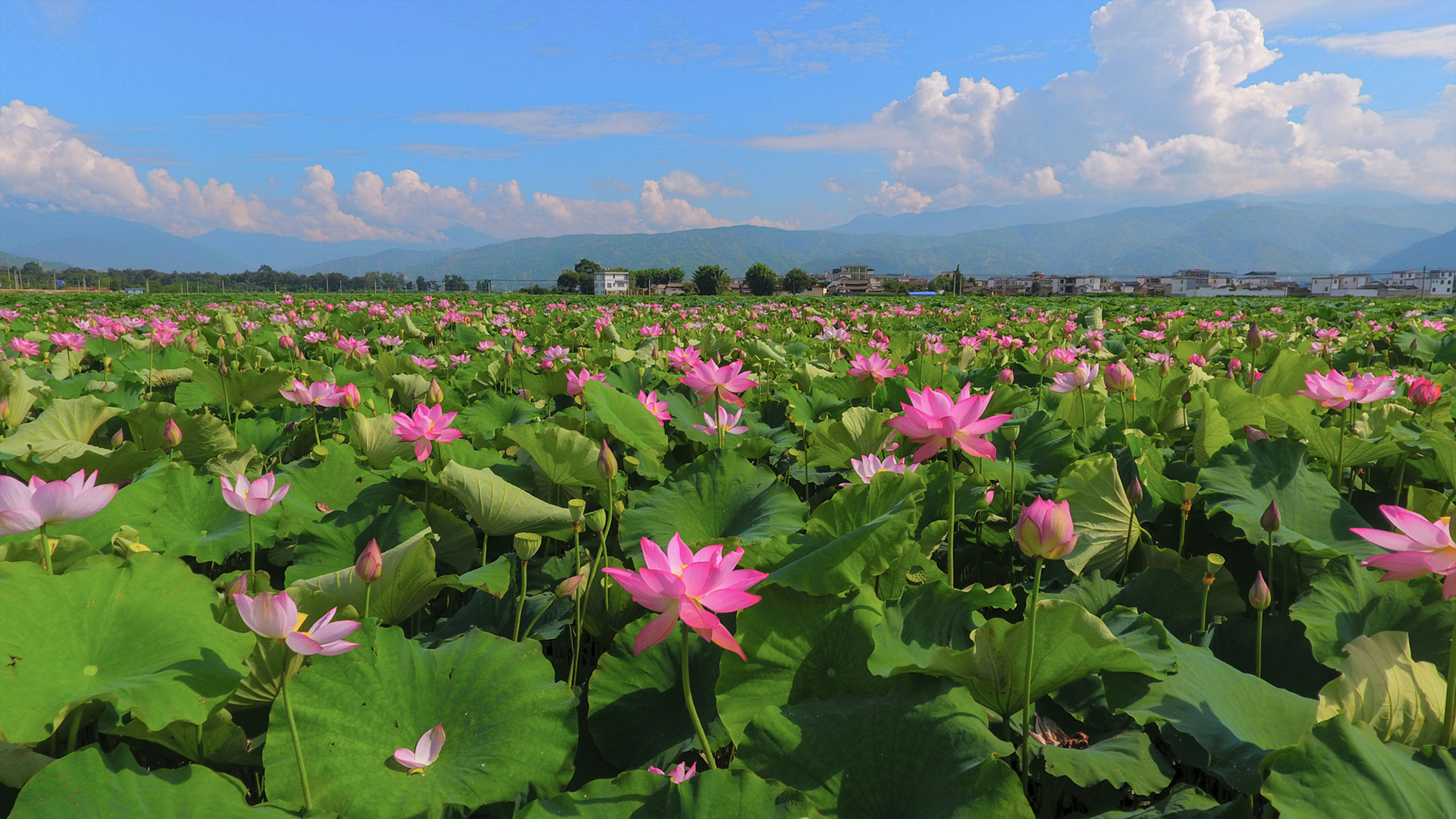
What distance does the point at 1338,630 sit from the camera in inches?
44.1

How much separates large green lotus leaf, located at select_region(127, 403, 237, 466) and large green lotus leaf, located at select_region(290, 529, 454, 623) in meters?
1.30

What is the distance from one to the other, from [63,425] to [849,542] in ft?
8.11

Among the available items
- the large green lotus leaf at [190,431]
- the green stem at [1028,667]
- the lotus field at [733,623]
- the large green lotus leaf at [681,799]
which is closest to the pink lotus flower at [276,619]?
the lotus field at [733,623]

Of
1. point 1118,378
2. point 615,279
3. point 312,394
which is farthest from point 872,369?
point 615,279

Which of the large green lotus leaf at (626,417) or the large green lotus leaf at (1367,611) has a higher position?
the large green lotus leaf at (626,417)

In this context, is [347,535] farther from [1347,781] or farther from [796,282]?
[796,282]

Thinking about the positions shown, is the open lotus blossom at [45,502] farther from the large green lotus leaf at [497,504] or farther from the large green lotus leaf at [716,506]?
the large green lotus leaf at [716,506]

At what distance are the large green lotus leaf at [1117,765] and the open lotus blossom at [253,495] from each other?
1.35m

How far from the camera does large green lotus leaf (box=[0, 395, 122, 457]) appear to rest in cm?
199

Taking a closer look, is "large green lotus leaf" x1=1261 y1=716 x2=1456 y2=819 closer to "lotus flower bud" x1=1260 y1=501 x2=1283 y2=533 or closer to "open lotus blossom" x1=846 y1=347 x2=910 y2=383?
"lotus flower bud" x1=1260 y1=501 x2=1283 y2=533

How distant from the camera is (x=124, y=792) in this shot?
78cm

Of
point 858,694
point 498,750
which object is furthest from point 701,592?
point 498,750

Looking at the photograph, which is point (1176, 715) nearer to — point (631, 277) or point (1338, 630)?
point (1338, 630)

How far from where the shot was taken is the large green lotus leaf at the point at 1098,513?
1.53m
